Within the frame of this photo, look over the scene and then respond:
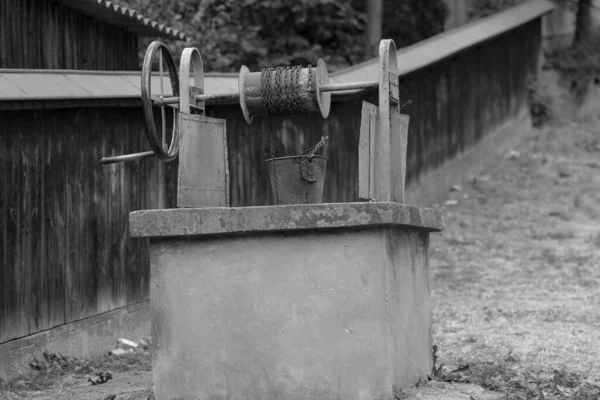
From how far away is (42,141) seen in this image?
972cm

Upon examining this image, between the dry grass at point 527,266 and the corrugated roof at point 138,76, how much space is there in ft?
8.59

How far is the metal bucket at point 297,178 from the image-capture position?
23.5ft

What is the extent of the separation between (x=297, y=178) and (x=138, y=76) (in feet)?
15.9

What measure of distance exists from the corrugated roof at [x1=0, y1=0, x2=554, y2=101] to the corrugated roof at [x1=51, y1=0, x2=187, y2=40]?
5.40 ft

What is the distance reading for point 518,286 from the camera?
13.6 m

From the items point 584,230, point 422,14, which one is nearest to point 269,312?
point 584,230

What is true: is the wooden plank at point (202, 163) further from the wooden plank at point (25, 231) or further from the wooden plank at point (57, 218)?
the wooden plank at point (57, 218)

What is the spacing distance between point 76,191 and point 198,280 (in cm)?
410

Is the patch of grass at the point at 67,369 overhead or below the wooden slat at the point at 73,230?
below

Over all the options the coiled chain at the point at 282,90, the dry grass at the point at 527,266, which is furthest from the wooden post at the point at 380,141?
the dry grass at the point at 527,266

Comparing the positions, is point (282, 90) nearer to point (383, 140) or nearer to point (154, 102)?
point (383, 140)

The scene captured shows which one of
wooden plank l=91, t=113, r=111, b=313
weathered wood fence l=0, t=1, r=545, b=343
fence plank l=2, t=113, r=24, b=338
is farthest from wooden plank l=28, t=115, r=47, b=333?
wooden plank l=91, t=113, r=111, b=313

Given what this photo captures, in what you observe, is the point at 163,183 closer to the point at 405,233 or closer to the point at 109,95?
the point at 109,95

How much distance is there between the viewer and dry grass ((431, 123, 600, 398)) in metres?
9.91
